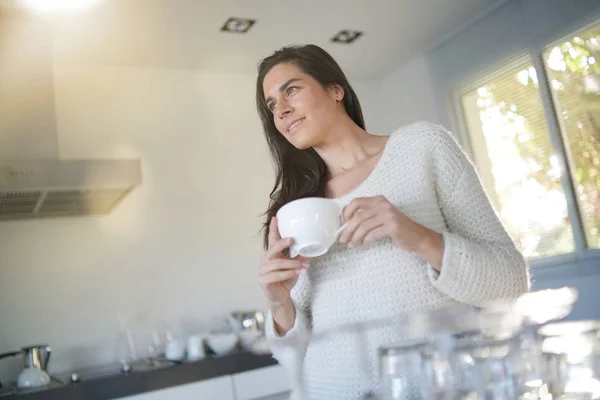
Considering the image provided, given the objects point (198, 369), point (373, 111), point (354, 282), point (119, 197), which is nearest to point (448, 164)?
point (354, 282)

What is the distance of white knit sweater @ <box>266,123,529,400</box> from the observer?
2.27 ft

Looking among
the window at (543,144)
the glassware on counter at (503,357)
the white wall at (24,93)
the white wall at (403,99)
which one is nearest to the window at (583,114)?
the window at (543,144)

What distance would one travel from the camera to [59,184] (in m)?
1.99

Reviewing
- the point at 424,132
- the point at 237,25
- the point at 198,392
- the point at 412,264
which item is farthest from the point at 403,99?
the point at 412,264

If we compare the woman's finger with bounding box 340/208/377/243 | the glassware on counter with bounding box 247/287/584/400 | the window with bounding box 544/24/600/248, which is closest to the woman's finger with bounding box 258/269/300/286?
the woman's finger with bounding box 340/208/377/243

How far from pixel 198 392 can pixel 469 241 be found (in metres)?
1.57

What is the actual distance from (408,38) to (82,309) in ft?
6.93

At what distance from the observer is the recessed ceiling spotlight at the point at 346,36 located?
112 inches

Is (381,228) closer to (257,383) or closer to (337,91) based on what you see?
(337,91)

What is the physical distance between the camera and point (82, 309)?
95.5 inches

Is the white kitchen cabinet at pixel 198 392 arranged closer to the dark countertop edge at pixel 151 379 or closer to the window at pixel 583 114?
the dark countertop edge at pixel 151 379

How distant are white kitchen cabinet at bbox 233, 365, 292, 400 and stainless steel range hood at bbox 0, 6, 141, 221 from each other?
842mm

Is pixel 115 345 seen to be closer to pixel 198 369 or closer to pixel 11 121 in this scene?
A: pixel 198 369

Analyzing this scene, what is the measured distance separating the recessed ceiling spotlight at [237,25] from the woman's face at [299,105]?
1654 mm
